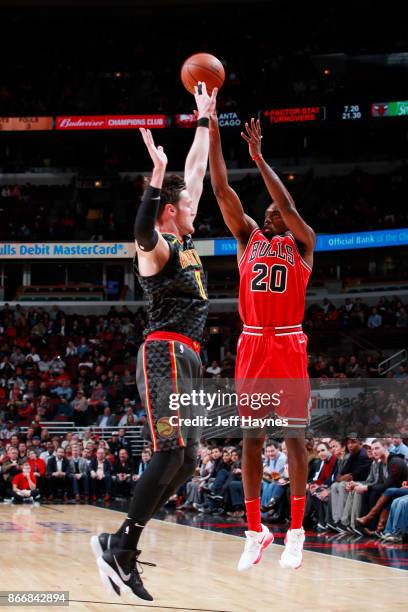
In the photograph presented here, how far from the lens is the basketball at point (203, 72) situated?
6.43 meters

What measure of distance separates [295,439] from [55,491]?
14.9 metres

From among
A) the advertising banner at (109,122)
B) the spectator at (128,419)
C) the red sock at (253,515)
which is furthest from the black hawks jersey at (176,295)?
the advertising banner at (109,122)

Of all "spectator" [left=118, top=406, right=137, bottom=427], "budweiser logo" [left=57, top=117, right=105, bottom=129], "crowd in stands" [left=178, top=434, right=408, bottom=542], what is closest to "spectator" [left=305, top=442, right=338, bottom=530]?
"crowd in stands" [left=178, top=434, right=408, bottom=542]

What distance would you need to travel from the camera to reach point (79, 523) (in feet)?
49.2

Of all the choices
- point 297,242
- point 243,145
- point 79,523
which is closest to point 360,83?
point 243,145

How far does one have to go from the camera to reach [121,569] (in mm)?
4941

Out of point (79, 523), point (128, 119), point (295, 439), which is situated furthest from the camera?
point (128, 119)

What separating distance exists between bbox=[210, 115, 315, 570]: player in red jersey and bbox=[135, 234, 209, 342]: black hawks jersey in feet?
3.04

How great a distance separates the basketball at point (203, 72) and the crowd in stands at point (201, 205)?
2379cm

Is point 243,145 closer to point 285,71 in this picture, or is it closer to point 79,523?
point 285,71

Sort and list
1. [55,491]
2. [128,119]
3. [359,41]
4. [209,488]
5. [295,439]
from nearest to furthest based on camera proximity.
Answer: [295,439] < [209,488] < [55,491] < [128,119] < [359,41]

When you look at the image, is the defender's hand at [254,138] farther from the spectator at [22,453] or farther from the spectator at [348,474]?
the spectator at [22,453]

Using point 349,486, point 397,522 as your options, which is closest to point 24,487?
point 349,486

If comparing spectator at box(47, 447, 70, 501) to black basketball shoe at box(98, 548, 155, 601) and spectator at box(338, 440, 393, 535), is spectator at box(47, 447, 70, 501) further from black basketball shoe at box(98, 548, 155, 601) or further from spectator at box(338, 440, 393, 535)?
black basketball shoe at box(98, 548, 155, 601)
